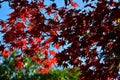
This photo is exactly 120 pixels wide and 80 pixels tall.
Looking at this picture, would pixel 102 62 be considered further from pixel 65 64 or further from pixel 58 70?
pixel 58 70

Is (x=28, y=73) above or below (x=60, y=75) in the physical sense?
below

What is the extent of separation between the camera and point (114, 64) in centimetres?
909

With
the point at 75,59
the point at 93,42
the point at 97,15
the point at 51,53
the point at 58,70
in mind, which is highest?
the point at 97,15

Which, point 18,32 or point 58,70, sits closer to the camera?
point 18,32

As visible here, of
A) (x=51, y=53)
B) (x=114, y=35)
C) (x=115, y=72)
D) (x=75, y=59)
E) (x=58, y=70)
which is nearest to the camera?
(x=114, y=35)

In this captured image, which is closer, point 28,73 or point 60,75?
point 60,75

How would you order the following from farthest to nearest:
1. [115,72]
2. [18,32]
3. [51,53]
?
[51,53] < [18,32] < [115,72]

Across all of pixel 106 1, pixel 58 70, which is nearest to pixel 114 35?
pixel 106 1

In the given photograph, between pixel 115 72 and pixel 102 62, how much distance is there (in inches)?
24.4

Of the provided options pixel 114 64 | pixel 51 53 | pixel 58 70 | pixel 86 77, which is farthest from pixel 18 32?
pixel 58 70

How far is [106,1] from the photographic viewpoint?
31.8 feet

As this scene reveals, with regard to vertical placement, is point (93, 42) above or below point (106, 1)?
below

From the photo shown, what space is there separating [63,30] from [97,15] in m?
1.14

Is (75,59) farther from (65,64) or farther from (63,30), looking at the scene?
(63,30)
